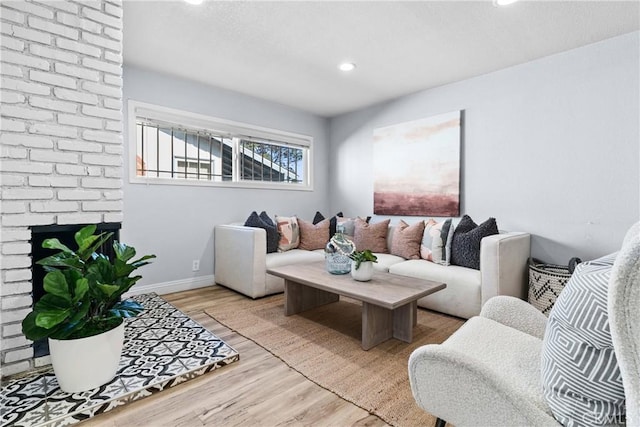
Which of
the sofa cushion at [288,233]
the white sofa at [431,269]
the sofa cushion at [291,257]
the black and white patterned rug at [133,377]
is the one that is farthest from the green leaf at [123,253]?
the sofa cushion at [288,233]

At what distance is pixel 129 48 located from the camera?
270 centimetres

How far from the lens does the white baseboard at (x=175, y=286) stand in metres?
3.14

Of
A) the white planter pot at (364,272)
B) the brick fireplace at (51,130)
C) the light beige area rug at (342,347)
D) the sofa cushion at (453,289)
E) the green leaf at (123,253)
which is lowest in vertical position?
the light beige area rug at (342,347)

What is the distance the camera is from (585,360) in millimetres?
771

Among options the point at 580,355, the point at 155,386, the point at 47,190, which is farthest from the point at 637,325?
the point at 47,190

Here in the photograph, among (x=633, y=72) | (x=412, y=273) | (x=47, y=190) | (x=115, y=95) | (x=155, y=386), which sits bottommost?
(x=155, y=386)

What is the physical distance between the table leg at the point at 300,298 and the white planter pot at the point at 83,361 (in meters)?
1.31

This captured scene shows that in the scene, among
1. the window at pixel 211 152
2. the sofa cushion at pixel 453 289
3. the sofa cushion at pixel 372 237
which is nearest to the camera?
the sofa cushion at pixel 453 289

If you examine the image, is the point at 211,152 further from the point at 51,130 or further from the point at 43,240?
the point at 43,240

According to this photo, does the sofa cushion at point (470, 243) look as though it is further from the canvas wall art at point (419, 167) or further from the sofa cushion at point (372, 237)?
the sofa cushion at point (372, 237)

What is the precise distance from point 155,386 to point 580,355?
5.87ft

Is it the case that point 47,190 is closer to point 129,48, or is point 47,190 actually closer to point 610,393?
point 129,48

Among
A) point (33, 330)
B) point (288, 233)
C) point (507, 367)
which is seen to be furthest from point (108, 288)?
point (288, 233)

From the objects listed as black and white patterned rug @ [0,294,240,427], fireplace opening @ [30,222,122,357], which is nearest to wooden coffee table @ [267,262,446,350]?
black and white patterned rug @ [0,294,240,427]
